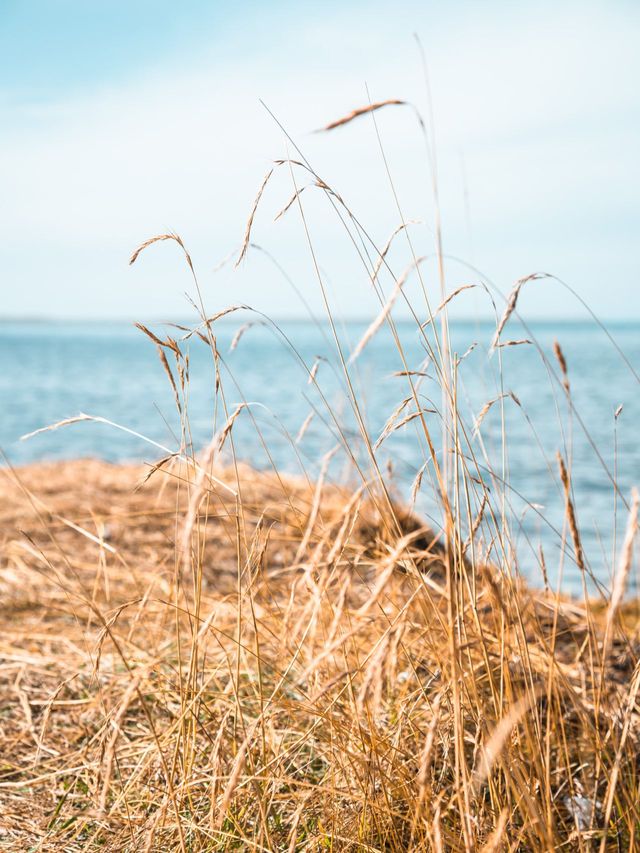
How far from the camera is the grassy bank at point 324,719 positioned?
42.8 inches

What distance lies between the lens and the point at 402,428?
8.65 feet

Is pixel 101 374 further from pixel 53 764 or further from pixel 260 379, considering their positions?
pixel 53 764

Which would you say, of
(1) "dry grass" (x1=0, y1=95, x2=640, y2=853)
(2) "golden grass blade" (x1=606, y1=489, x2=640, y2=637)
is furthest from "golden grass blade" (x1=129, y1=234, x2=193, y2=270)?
(2) "golden grass blade" (x1=606, y1=489, x2=640, y2=637)

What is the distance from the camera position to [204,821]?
142 cm

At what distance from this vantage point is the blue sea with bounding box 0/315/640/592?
158 centimetres

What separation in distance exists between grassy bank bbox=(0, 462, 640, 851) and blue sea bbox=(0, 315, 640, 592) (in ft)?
0.74

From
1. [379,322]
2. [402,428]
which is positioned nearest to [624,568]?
[379,322]

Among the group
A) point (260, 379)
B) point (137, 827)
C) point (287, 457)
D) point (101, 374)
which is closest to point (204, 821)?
point (137, 827)

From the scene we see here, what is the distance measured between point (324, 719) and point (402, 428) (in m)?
1.41

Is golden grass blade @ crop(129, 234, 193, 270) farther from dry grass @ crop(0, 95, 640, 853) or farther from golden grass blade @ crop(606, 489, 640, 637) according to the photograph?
golden grass blade @ crop(606, 489, 640, 637)

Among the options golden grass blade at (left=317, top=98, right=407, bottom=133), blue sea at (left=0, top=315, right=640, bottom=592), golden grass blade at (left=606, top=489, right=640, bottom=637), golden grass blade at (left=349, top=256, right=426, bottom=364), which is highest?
golden grass blade at (left=317, top=98, right=407, bottom=133)

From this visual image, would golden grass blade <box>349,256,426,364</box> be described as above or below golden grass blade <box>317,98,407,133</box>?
below

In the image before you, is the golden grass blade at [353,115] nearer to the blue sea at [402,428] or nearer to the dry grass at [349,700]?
the dry grass at [349,700]

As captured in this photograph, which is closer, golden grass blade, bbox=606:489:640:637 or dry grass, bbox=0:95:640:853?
golden grass blade, bbox=606:489:640:637
